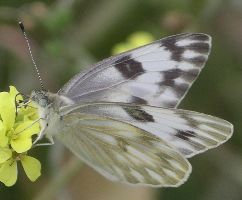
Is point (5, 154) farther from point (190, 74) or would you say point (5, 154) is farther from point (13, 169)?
point (190, 74)

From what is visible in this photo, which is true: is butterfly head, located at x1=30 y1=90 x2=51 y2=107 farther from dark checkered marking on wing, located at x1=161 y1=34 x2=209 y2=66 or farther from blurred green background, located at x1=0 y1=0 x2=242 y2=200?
blurred green background, located at x1=0 y1=0 x2=242 y2=200

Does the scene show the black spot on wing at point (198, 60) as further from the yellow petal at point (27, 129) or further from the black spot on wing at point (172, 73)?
the yellow petal at point (27, 129)

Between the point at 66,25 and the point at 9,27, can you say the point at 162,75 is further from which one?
the point at 9,27

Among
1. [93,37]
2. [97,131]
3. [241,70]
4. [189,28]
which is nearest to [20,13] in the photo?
[93,37]

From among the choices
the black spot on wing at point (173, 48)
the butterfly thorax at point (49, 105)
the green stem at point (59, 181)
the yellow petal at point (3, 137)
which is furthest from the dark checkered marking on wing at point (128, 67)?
the green stem at point (59, 181)

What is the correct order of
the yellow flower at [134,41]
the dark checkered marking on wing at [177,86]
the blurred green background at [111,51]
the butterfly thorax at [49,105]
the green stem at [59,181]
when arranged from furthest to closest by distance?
the yellow flower at [134,41]
the blurred green background at [111,51]
the green stem at [59,181]
the dark checkered marking on wing at [177,86]
the butterfly thorax at [49,105]

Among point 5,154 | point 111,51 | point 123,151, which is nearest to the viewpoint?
point 5,154

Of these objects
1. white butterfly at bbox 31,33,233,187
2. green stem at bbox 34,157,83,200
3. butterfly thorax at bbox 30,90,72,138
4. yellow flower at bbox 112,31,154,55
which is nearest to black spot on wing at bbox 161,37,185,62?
white butterfly at bbox 31,33,233,187

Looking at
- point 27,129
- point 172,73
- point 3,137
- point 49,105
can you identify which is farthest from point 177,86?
point 3,137
